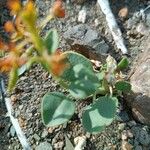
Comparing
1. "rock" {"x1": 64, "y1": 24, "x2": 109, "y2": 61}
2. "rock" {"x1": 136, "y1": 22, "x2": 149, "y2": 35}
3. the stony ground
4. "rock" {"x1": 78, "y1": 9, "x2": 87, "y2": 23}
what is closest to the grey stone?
the stony ground

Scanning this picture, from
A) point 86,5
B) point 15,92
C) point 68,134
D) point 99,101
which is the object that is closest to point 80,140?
point 68,134

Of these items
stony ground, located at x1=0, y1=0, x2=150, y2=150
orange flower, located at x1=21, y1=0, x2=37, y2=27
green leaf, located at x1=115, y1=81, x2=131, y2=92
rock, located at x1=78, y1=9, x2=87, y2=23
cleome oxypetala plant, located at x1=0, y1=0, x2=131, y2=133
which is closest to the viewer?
orange flower, located at x1=21, y1=0, x2=37, y2=27

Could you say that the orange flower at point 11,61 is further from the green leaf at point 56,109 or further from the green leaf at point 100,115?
the green leaf at point 100,115

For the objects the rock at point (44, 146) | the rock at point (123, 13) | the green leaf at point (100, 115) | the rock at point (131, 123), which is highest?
the rock at point (123, 13)

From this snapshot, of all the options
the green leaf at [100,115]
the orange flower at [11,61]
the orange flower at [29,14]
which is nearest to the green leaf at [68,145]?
the green leaf at [100,115]

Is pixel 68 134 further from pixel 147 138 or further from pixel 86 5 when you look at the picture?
pixel 86 5

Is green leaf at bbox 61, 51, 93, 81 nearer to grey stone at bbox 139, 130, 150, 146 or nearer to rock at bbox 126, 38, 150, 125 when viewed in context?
rock at bbox 126, 38, 150, 125

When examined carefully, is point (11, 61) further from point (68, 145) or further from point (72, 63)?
point (68, 145)
